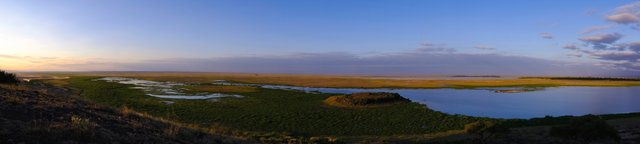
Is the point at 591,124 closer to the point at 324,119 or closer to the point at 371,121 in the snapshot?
the point at 371,121

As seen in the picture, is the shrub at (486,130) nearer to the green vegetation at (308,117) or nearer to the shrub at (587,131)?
the shrub at (587,131)

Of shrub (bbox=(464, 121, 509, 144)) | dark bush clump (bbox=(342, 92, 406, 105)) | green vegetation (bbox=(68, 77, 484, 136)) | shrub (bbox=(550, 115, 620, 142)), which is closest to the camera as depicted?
shrub (bbox=(550, 115, 620, 142))

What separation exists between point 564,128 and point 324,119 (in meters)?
15.8

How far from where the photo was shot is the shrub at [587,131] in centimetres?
1678

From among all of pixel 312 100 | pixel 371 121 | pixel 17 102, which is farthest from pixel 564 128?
pixel 312 100

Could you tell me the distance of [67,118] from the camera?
Result: 38.7 feet

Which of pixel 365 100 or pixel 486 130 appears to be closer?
Answer: pixel 486 130

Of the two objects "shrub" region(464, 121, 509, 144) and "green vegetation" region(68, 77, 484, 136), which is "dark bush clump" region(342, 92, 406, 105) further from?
"shrub" region(464, 121, 509, 144)

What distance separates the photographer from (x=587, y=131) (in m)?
17.2

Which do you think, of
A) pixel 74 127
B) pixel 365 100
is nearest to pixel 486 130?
pixel 74 127

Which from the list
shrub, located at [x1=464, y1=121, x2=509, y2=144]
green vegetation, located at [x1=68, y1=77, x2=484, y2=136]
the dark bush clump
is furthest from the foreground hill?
the dark bush clump

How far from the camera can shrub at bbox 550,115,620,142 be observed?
16.8m

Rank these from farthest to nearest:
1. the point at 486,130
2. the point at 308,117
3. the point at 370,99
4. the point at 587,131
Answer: the point at 370,99 < the point at 308,117 < the point at 486,130 < the point at 587,131

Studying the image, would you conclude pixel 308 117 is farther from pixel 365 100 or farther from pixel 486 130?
pixel 486 130
